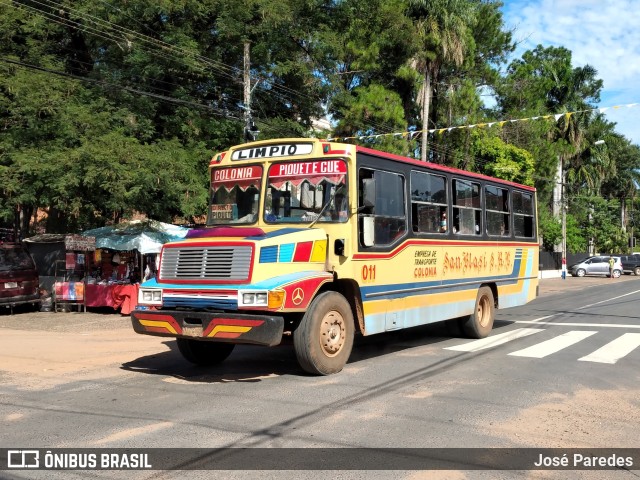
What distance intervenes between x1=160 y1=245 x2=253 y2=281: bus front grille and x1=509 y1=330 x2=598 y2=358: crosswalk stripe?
5.01m

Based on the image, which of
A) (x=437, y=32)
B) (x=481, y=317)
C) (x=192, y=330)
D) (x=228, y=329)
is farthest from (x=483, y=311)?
(x=437, y=32)

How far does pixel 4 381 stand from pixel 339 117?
22.6m

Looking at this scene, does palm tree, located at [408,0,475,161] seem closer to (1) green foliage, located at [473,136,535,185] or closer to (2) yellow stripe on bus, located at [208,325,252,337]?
(1) green foliage, located at [473,136,535,185]

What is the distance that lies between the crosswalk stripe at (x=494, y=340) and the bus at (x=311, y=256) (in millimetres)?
573

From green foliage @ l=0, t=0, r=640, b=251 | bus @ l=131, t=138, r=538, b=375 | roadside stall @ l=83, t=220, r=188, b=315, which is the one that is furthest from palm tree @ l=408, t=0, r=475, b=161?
bus @ l=131, t=138, r=538, b=375

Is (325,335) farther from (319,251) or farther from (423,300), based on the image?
(423,300)

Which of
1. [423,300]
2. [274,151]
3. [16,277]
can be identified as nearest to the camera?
[274,151]

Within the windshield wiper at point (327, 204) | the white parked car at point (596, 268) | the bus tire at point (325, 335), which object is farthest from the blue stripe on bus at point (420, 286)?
Answer: the white parked car at point (596, 268)

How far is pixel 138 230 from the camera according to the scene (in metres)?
17.1

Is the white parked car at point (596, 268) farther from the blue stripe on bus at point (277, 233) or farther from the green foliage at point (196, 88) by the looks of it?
the blue stripe on bus at point (277, 233)

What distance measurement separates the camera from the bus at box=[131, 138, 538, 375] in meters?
7.18

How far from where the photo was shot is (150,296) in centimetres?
781

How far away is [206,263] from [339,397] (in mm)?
2367

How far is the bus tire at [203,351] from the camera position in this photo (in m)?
8.41
